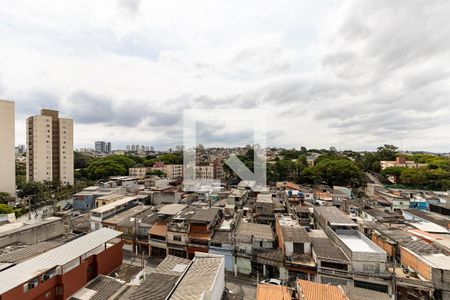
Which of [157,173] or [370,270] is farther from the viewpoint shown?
[157,173]

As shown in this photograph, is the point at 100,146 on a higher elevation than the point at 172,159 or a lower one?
higher

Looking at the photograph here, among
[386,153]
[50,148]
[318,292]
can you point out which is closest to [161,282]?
[318,292]

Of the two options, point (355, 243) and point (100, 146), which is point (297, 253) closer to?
point (355, 243)

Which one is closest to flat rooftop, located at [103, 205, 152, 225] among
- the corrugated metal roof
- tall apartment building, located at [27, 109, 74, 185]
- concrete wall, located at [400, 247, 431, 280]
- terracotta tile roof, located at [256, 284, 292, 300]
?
the corrugated metal roof

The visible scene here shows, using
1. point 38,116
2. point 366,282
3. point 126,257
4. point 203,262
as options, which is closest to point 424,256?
point 366,282

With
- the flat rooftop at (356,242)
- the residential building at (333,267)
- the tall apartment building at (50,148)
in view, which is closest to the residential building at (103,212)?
the residential building at (333,267)

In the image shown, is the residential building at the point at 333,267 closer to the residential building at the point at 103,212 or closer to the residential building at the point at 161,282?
the residential building at the point at 161,282

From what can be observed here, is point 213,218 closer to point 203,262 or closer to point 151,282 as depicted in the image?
point 203,262
